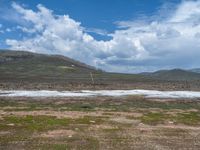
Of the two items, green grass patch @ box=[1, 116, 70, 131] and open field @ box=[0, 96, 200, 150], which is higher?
green grass patch @ box=[1, 116, 70, 131]

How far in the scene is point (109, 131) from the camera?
91.5 ft

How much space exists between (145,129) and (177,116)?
1052cm

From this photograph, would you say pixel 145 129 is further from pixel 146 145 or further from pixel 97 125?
pixel 146 145

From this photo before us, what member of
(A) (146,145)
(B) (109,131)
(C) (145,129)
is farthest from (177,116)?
(A) (146,145)

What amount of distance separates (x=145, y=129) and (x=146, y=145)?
6670 millimetres

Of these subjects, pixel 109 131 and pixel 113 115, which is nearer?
pixel 109 131

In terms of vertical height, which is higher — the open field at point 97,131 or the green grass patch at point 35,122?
the green grass patch at point 35,122

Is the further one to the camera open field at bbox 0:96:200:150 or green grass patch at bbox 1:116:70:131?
green grass patch at bbox 1:116:70:131

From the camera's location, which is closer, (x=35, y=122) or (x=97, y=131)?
(x=97, y=131)

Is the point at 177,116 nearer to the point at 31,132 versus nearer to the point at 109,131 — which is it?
the point at 109,131

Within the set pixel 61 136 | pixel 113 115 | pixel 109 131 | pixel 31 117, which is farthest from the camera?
pixel 113 115

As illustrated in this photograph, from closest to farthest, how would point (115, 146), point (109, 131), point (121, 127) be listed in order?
point (115, 146)
point (109, 131)
point (121, 127)

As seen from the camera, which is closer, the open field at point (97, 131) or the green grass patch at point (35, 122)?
the open field at point (97, 131)

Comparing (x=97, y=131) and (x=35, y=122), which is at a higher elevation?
(x=35, y=122)
